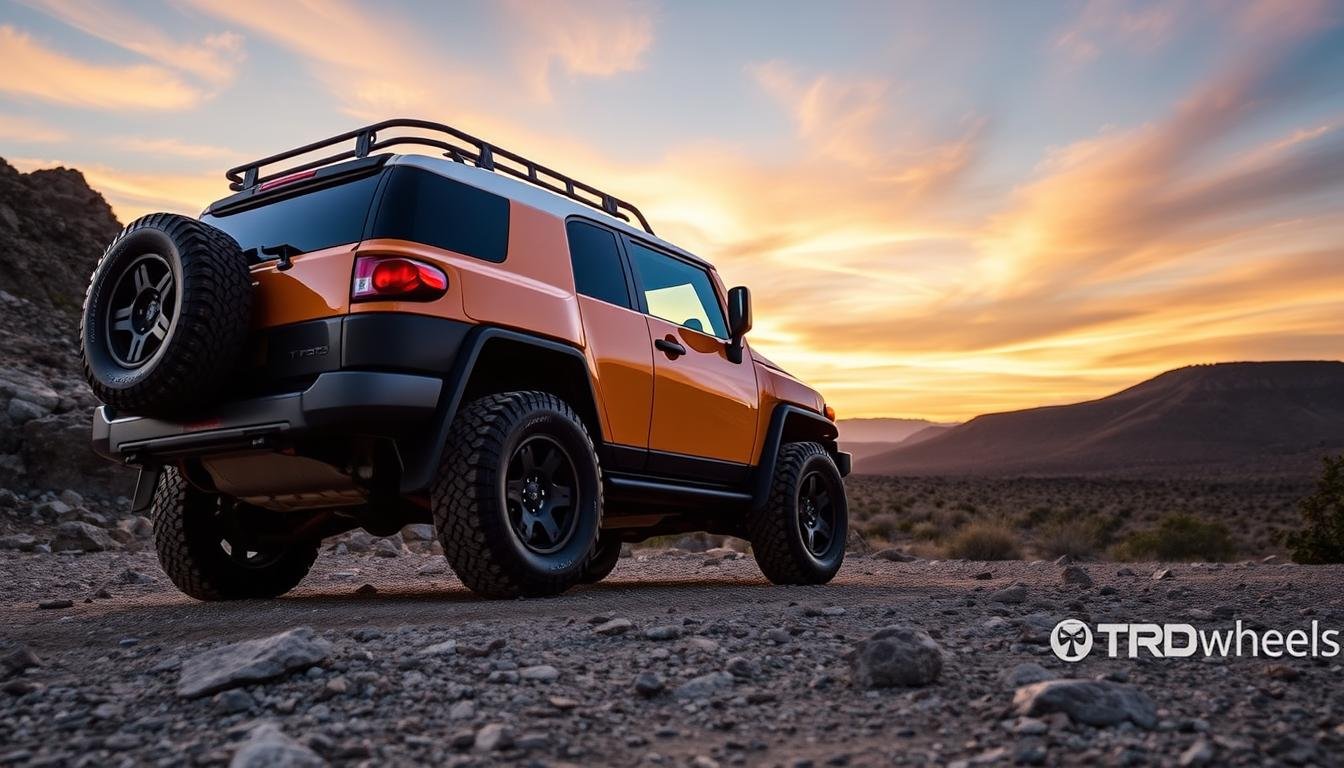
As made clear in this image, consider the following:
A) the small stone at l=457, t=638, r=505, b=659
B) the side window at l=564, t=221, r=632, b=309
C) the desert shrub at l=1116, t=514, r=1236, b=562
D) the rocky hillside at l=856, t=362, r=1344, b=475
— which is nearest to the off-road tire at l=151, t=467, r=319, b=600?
the side window at l=564, t=221, r=632, b=309

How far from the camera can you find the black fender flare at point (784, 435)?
24.3 ft

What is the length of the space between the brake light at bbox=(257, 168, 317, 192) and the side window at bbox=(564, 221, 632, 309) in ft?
4.57

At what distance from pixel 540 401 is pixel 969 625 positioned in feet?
7.59

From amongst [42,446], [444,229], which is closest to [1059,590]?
[444,229]

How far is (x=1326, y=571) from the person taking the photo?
330 inches

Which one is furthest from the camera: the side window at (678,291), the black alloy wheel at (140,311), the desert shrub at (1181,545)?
the desert shrub at (1181,545)

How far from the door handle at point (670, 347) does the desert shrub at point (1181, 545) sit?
1381 cm

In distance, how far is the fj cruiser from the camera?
4719mm

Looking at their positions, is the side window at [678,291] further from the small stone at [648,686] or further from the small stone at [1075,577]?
the small stone at [648,686]

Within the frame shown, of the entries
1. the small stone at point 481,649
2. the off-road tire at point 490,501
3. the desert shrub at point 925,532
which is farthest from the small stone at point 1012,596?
the desert shrub at point 925,532

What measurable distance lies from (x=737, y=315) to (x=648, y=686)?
4584 millimetres

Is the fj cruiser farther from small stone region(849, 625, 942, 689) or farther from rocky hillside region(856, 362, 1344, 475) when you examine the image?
rocky hillside region(856, 362, 1344, 475)

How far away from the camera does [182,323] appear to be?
15.1ft

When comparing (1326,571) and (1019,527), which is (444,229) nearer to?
(1326,571)
